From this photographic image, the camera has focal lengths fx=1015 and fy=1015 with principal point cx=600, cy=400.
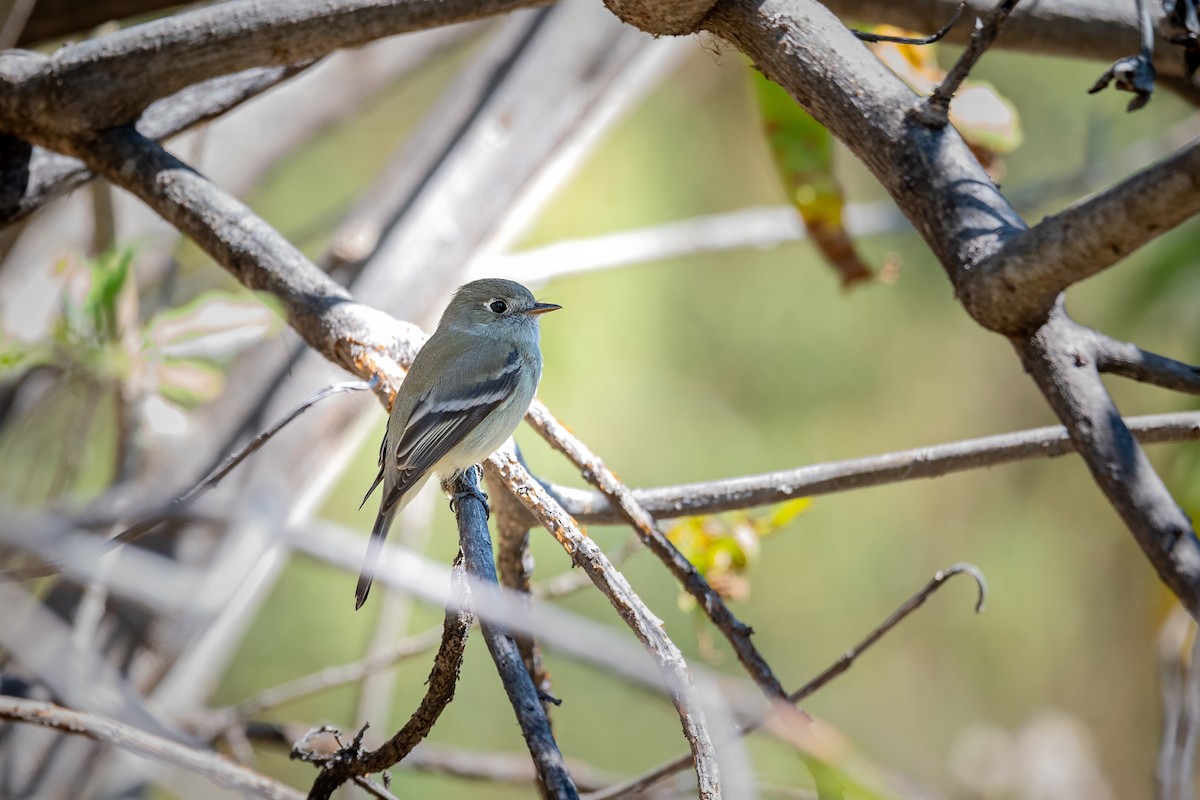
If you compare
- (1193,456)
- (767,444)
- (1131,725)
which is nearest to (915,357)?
(767,444)

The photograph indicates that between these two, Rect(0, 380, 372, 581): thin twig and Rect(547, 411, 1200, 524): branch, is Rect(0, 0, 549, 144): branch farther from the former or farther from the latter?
Rect(547, 411, 1200, 524): branch

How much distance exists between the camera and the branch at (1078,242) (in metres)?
1.03

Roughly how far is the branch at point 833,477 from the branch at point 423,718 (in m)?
0.53

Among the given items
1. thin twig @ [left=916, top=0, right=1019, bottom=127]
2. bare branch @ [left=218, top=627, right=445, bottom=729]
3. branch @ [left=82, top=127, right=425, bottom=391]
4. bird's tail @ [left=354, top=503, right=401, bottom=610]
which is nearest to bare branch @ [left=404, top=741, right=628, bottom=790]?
bare branch @ [left=218, top=627, right=445, bottom=729]

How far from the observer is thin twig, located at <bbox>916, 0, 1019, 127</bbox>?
49.6 inches

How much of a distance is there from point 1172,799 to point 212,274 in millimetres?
3940

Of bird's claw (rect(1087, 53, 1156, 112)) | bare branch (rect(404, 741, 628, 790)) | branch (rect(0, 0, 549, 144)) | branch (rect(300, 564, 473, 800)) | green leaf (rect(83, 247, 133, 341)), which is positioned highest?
green leaf (rect(83, 247, 133, 341))

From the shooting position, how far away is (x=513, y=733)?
5.14m

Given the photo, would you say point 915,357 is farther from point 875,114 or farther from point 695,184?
point 875,114

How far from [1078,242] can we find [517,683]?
836mm

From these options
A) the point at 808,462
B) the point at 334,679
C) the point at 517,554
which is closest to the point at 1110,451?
the point at 517,554

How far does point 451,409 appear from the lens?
7.82 ft

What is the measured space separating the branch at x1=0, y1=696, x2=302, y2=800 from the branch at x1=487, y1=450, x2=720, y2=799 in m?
0.63

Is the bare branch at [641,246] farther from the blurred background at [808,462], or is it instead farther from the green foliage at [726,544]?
the green foliage at [726,544]
